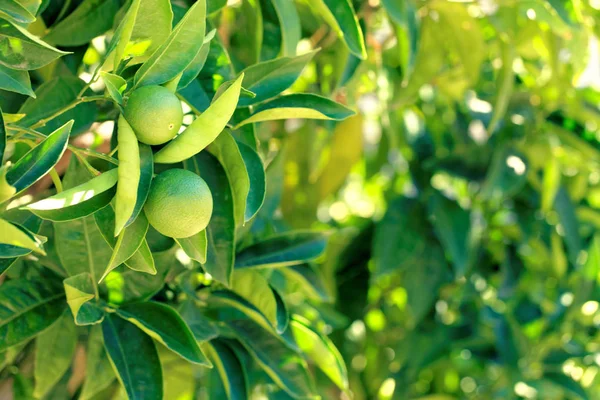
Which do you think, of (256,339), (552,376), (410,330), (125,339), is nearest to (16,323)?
(125,339)

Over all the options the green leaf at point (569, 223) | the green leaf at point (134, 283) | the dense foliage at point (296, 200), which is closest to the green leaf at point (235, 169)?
the dense foliage at point (296, 200)

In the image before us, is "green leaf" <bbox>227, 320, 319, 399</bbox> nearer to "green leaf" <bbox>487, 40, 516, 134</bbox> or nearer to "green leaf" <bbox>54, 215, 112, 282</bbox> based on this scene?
"green leaf" <bbox>54, 215, 112, 282</bbox>

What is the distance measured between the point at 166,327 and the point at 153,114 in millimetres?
201

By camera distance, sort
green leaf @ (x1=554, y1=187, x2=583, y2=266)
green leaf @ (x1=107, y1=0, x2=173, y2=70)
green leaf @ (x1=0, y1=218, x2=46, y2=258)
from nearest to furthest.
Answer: green leaf @ (x1=0, y1=218, x2=46, y2=258) → green leaf @ (x1=107, y1=0, x2=173, y2=70) → green leaf @ (x1=554, y1=187, x2=583, y2=266)

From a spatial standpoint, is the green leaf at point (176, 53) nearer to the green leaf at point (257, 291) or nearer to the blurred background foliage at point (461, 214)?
the green leaf at point (257, 291)

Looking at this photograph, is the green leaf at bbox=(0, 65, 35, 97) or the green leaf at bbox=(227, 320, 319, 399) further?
the green leaf at bbox=(227, 320, 319, 399)

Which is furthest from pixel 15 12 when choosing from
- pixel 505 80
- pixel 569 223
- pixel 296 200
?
pixel 569 223

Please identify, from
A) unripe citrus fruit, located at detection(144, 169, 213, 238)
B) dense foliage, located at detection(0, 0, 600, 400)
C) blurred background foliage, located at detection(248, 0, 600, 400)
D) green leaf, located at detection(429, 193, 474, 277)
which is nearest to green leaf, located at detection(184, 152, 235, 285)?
dense foliage, located at detection(0, 0, 600, 400)

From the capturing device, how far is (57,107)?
0.59 meters

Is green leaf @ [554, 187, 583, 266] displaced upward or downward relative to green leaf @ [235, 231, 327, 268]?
downward

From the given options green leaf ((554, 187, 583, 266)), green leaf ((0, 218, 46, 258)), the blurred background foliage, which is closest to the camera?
green leaf ((0, 218, 46, 258))

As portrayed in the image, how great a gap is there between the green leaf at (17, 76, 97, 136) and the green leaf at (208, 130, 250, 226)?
126 mm

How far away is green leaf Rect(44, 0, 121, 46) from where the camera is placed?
2.09 ft

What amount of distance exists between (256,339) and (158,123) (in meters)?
0.35
